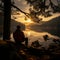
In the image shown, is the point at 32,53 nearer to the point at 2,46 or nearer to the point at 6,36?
the point at 2,46

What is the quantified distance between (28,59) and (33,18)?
5.26 meters

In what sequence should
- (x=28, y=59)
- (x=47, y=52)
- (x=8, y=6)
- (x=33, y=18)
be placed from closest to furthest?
(x=28, y=59) < (x=47, y=52) < (x=8, y=6) < (x=33, y=18)

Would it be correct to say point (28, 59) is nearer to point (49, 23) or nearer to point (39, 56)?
point (39, 56)

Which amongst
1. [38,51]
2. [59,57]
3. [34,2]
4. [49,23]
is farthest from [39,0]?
[49,23]

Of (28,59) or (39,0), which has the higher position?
(39,0)

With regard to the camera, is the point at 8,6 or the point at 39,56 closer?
the point at 39,56

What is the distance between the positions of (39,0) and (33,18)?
119 centimetres

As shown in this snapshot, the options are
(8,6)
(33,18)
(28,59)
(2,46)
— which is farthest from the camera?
(33,18)

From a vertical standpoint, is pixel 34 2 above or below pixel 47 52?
above

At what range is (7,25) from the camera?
12.3m

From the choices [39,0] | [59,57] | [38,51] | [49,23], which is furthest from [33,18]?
[49,23]

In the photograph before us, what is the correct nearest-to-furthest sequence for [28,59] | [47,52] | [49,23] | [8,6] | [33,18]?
1. [28,59]
2. [47,52]
3. [8,6]
4. [33,18]
5. [49,23]

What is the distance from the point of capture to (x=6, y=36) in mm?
12289

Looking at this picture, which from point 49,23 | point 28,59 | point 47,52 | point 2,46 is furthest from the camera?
point 49,23
